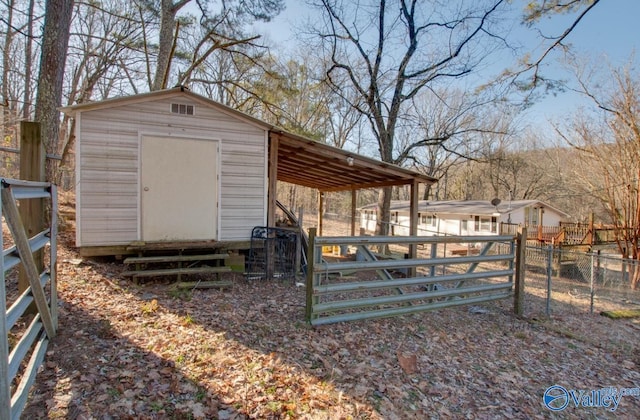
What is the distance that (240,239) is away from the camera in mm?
6195

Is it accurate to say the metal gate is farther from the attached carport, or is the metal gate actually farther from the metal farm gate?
the metal farm gate

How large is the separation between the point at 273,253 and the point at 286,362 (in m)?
3.25

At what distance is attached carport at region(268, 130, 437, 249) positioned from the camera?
256 inches

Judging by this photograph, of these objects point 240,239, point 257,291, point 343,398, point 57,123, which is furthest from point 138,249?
point 343,398

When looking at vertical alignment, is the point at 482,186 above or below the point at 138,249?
above

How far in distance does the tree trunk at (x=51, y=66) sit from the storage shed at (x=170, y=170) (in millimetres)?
763

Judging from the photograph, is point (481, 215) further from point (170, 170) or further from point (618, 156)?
point (170, 170)

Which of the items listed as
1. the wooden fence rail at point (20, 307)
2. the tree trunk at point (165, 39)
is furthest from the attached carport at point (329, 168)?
the tree trunk at point (165, 39)

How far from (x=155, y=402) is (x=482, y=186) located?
127ft

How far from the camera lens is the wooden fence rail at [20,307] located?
5.24 feet

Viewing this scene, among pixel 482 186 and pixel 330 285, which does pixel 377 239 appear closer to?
pixel 330 285

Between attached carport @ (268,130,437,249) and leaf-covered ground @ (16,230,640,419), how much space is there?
3.07 m

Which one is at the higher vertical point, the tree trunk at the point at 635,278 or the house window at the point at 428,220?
the house window at the point at 428,220

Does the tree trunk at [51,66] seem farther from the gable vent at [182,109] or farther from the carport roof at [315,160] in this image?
the gable vent at [182,109]
